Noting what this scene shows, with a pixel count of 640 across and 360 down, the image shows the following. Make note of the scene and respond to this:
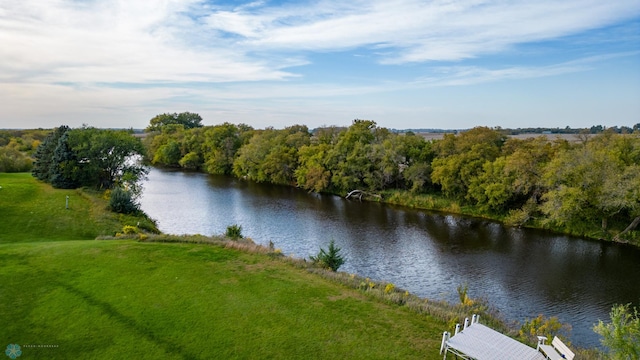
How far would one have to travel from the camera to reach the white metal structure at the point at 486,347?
9680 millimetres

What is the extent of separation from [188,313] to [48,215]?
21.9 meters

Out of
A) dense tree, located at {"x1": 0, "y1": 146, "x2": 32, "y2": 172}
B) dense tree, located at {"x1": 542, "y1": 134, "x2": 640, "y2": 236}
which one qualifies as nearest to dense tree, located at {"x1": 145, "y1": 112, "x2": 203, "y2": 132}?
dense tree, located at {"x1": 0, "y1": 146, "x2": 32, "y2": 172}

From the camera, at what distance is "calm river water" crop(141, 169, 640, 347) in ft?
70.3

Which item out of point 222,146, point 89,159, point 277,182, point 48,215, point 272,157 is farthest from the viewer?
point 222,146

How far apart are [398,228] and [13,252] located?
28020 millimetres

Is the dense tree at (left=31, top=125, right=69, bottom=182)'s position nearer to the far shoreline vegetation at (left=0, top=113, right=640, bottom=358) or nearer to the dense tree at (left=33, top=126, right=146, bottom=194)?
the dense tree at (left=33, top=126, right=146, bottom=194)

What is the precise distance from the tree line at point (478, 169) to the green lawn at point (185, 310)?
26774 mm

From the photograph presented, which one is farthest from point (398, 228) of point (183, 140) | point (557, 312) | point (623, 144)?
point (183, 140)

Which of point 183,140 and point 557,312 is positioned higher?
point 183,140

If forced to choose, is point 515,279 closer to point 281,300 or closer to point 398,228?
point 398,228

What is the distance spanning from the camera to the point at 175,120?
13475 centimetres

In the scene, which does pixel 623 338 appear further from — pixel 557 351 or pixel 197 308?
pixel 197 308

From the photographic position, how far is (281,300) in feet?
47.7

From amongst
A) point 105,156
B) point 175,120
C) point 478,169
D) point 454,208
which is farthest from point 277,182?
point 175,120
